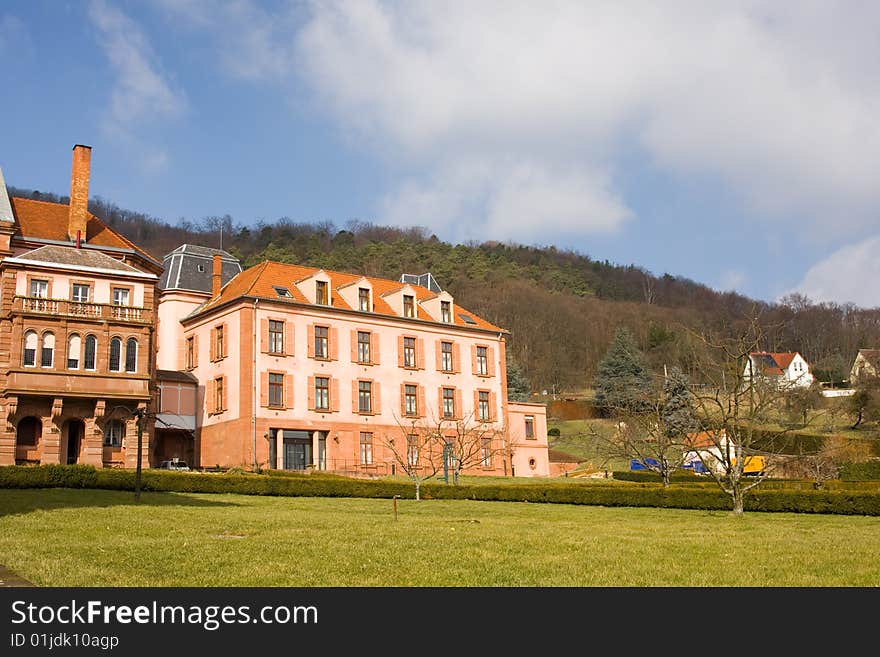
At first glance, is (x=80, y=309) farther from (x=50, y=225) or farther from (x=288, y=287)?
(x=288, y=287)

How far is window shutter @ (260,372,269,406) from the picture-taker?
157 feet

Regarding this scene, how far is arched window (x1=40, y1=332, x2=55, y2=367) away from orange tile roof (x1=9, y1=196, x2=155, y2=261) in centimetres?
643

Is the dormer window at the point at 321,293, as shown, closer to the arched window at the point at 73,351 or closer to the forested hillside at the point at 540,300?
the arched window at the point at 73,351

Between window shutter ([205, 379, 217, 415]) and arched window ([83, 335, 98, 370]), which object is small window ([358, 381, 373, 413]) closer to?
window shutter ([205, 379, 217, 415])

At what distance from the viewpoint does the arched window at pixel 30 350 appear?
36906 millimetres

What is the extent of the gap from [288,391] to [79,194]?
15.0 meters

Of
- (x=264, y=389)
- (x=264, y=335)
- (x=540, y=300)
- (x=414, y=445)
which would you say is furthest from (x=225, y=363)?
(x=540, y=300)

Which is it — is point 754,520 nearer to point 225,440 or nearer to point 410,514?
point 410,514

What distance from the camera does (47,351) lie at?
37.2 metres

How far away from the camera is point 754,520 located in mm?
23422

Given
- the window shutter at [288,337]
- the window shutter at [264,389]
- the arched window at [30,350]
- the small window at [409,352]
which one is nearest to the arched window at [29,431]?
the arched window at [30,350]

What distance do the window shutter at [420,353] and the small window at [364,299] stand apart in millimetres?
4015

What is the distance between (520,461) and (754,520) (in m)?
35.4
